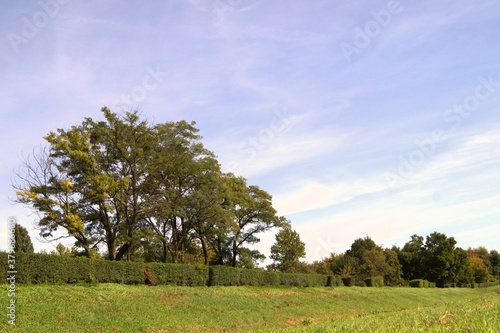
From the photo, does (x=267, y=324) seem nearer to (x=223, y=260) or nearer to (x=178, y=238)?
(x=178, y=238)

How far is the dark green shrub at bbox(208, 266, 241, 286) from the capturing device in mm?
32781

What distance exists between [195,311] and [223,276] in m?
11.6

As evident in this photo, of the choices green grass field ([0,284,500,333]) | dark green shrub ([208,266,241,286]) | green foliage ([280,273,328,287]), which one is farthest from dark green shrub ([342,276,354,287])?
dark green shrub ([208,266,241,286])

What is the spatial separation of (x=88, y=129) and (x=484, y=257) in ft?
384

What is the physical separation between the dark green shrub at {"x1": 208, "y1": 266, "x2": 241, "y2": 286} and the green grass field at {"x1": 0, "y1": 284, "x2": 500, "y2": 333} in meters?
1.87

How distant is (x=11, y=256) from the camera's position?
63.4ft

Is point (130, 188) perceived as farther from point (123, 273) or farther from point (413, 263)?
point (413, 263)

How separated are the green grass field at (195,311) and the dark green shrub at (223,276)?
73.6 inches

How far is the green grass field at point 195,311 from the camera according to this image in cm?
1087

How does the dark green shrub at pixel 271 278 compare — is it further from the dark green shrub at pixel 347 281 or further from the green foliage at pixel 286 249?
the green foliage at pixel 286 249

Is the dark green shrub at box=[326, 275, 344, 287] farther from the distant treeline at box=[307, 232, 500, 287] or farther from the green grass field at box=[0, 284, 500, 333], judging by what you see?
the distant treeline at box=[307, 232, 500, 287]

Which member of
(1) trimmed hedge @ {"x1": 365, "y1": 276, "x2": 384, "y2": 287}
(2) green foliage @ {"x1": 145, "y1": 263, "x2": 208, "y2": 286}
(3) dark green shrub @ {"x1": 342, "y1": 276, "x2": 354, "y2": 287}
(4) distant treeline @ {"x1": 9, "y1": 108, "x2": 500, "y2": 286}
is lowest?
(1) trimmed hedge @ {"x1": 365, "y1": 276, "x2": 384, "y2": 287}

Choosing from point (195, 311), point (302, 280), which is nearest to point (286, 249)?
point (302, 280)

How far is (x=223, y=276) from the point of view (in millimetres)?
Result: 33812
